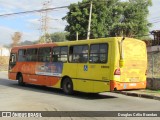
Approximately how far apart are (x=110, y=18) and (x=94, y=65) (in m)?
41.0

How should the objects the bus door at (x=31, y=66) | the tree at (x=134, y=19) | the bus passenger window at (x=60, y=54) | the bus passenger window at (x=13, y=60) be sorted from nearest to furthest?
the bus passenger window at (x=60, y=54), the bus door at (x=31, y=66), the bus passenger window at (x=13, y=60), the tree at (x=134, y=19)

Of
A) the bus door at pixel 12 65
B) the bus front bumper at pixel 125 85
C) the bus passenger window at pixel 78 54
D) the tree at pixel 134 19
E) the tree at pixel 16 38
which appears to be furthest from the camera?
the tree at pixel 16 38

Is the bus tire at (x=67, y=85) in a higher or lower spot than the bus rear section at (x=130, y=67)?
lower

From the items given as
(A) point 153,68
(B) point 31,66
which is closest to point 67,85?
(B) point 31,66

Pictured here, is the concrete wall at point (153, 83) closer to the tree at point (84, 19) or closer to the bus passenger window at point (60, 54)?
the bus passenger window at point (60, 54)

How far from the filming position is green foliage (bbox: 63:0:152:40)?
46.4 m

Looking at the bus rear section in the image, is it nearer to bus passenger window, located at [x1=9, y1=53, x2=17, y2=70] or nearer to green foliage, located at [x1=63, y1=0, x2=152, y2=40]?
bus passenger window, located at [x1=9, y1=53, x2=17, y2=70]

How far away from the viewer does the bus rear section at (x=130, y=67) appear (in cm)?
1484

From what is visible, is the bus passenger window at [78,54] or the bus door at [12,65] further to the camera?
the bus door at [12,65]

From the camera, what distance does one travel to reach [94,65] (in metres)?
15.7

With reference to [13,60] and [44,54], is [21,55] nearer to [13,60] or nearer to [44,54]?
[13,60]

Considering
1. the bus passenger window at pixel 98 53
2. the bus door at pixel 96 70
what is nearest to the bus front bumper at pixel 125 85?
the bus door at pixel 96 70

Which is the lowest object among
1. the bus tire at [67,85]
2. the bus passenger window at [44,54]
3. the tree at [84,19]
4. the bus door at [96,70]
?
the bus tire at [67,85]

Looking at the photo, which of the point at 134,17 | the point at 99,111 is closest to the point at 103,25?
the point at 134,17
